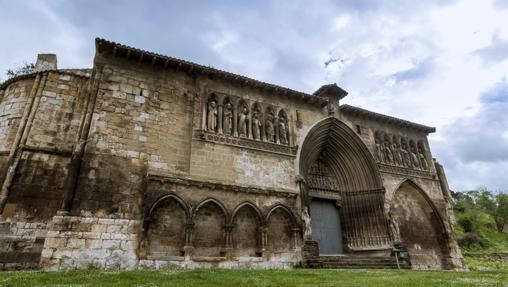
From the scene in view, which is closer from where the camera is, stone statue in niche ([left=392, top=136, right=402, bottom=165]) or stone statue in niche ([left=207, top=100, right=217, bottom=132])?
stone statue in niche ([left=207, top=100, right=217, bottom=132])

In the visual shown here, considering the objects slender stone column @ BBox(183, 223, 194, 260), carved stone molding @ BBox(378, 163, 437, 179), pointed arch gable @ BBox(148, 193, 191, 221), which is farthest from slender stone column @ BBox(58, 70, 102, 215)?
carved stone molding @ BBox(378, 163, 437, 179)

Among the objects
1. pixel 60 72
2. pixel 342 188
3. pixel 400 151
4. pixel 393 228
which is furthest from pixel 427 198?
pixel 60 72

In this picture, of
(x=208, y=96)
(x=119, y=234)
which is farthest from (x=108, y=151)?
(x=208, y=96)

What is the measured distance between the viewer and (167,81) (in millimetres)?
11305

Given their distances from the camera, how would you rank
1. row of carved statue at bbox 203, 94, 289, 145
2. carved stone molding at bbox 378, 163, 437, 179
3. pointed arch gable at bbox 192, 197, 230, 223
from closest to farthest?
pointed arch gable at bbox 192, 197, 230, 223, row of carved statue at bbox 203, 94, 289, 145, carved stone molding at bbox 378, 163, 437, 179

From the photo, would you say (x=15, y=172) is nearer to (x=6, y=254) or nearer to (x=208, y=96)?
(x=6, y=254)

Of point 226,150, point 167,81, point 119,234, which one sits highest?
point 167,81

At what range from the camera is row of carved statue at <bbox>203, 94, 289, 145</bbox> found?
11.6m

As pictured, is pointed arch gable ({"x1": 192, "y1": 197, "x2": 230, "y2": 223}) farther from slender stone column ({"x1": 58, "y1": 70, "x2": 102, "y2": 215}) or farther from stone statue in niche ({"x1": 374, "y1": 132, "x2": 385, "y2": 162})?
stone statue in niche ({"x1": 374, "y1": 132, "x2": 385, "y2": 162})

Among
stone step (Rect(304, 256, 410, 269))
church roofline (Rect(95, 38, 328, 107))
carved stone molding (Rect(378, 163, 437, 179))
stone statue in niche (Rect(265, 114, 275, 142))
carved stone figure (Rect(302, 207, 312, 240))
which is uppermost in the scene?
church roofline (Rect(95, 38, 328, 107))

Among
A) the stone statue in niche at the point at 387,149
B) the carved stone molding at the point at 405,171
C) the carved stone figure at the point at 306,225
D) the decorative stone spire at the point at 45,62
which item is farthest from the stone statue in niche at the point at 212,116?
the stone statue in niche at the point at 387,149

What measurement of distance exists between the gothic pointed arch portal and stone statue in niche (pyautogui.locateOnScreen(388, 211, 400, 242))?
0.25m

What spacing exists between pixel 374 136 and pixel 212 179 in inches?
356

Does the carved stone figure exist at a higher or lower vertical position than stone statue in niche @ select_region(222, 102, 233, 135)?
lower
